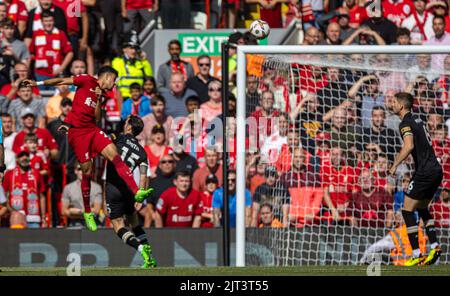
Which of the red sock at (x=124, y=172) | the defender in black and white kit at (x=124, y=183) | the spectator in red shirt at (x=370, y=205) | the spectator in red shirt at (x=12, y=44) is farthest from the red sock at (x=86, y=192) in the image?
the spectator in red shirt at (x=12, y=44)

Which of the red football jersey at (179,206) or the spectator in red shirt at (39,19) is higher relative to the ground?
the spectator in red shirt at (39,19)

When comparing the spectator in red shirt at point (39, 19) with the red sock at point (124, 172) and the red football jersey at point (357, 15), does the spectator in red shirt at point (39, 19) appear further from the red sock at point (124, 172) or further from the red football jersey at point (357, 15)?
the red sock at point (124, 172)

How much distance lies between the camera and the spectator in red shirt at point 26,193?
17078 millimetres

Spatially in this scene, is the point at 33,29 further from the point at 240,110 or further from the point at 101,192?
the point at 240,110

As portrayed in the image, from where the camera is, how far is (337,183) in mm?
16891

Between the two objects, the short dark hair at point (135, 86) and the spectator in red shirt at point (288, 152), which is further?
the short dark hair at point (135, 86)

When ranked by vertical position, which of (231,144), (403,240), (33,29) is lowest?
(403,240)

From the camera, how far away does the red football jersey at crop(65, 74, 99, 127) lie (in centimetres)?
1401

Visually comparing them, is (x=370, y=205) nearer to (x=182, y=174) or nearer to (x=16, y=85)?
(x=182, y=174)

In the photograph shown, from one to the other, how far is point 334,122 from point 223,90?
7.41ft

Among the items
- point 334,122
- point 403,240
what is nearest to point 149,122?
point 334,122

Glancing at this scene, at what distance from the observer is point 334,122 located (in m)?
16.9

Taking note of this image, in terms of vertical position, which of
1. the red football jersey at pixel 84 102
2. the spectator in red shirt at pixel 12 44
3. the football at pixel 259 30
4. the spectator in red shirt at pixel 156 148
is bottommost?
the spectator in red shirt at pixel 156 148

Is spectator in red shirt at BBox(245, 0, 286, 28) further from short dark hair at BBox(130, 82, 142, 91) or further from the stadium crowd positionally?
short dark hair at BBox(130, 82, 142, 91)
